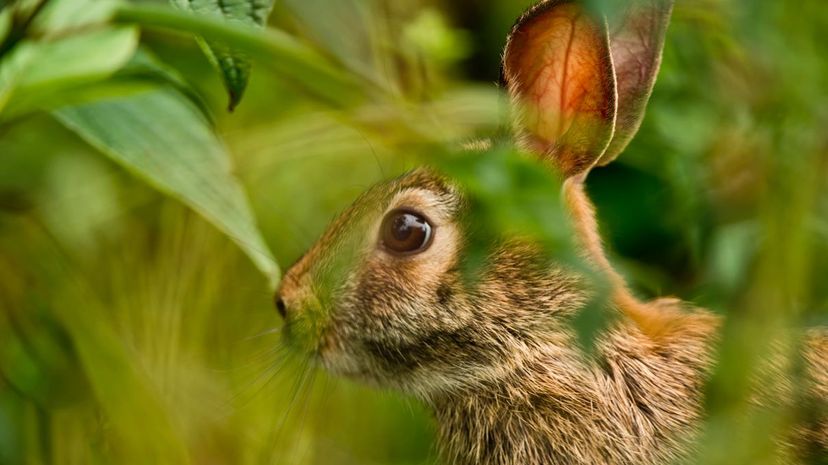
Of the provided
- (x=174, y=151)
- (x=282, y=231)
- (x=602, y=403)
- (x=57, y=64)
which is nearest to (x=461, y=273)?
(x=602, y=403)

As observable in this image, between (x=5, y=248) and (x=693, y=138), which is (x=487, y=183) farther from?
(x=5, y=248)

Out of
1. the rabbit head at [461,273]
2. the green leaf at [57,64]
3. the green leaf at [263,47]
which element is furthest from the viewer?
the rabbit head at [461,273]

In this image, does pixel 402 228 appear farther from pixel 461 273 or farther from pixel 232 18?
pixel 232 18

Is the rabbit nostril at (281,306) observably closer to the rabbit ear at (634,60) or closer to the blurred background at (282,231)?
the blurred background at (282,231)

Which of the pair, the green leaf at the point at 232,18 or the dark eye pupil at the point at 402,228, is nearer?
the green leaf at the point at 232,18

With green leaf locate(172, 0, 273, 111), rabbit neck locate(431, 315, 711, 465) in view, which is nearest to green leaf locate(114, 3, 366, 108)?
green leaf locate(172, 0, 273, 111)

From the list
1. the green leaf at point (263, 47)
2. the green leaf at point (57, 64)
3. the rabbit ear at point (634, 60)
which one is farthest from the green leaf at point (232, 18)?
the rabbit ear at point (634, 60)

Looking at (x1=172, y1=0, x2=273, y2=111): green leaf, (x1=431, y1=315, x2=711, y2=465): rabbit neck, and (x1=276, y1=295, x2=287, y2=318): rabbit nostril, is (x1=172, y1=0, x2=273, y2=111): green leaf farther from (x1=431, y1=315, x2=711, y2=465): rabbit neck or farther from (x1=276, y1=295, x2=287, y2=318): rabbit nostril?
(x1=431, y1=315, x2=711, y2=465): rabbit neck
